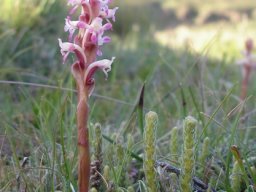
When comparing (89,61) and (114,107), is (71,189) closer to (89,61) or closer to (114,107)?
(89,61)

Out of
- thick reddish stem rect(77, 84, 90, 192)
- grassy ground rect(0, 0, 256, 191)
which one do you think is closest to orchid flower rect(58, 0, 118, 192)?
thick reddish stem rect(77, 84, 90, 192)

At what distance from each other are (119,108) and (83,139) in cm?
130

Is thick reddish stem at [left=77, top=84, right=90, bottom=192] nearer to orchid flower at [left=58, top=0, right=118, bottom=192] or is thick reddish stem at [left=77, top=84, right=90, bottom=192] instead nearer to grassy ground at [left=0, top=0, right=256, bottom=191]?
orchid flower at [left=58, top=0, right=118, bottom=192]

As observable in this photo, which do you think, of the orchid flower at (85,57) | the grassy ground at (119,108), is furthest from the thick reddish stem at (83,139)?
the grassy ground at (119,108)

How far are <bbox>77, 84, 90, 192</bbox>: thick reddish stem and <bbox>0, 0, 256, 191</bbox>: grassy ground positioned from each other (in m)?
0.15

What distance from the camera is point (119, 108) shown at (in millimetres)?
2215

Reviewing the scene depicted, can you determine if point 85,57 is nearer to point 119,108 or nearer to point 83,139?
point 83,139

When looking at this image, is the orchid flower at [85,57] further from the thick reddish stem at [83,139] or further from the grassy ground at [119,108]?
the grassy ground at [119,108]

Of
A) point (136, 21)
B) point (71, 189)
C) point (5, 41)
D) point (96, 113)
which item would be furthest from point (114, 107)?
point (136, 21)

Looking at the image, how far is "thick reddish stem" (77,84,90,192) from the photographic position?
910 mm

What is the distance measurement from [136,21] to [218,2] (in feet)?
25.0

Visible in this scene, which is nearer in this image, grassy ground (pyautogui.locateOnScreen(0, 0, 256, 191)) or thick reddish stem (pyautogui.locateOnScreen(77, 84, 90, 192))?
thick reddish stem (pyautogui.locateOnScreen(77, 84, 90, 192))

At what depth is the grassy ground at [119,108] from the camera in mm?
1193

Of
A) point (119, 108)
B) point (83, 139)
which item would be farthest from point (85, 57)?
point (119, 108)
